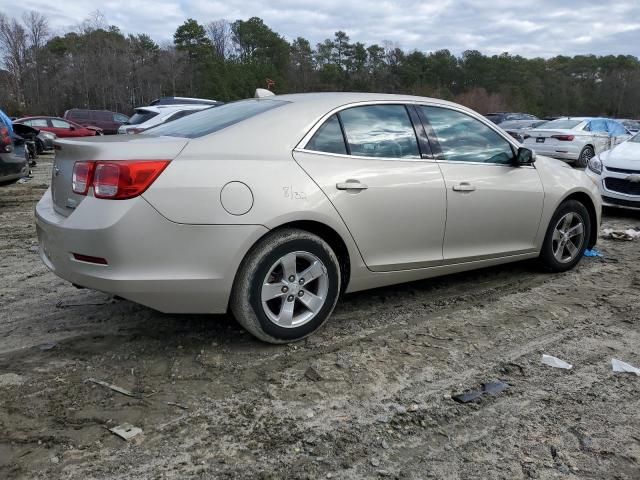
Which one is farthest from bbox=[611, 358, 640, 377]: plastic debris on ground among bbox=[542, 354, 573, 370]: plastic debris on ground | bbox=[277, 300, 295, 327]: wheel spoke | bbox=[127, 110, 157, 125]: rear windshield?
bbox=[127, 110, 157, 125]: rear windshield

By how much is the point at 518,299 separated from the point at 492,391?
5.42 feet

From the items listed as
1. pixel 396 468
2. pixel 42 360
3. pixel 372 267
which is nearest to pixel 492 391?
pixel 396 468

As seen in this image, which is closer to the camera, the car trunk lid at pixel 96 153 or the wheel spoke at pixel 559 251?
the car trunk lid at pixel 96 153

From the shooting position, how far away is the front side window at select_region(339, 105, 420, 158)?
3.74m

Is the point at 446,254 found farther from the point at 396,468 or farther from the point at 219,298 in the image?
the point at 396,468

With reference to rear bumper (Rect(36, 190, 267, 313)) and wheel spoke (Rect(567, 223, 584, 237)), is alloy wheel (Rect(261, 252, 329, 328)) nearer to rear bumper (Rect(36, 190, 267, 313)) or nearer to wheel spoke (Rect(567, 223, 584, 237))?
rear bumper (Rect(36, 190, 267, 313))

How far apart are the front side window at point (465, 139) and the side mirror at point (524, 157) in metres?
0.06

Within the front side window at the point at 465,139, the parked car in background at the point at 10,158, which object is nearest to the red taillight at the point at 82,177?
the front side window at the point at 465,139

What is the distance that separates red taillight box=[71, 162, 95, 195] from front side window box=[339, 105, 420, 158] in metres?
1.62

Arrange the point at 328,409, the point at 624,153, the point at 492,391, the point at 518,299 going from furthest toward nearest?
the point at 624,153
the point at 518,299
the point at 492,391
the point at 328,409

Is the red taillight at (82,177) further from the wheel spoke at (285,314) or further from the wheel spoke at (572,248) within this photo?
the wheel spoke at (572,248)

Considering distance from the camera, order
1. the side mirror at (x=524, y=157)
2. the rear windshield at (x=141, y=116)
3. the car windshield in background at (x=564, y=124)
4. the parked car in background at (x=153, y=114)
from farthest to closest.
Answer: the car windshield in background at (x=564, y=124), the rear windshield at (x=141, y=116), the parked car in background at (x=153, y=114), the side mirror at (x=524, y=157)

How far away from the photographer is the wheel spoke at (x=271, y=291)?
10.8 ft

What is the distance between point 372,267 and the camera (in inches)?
148
